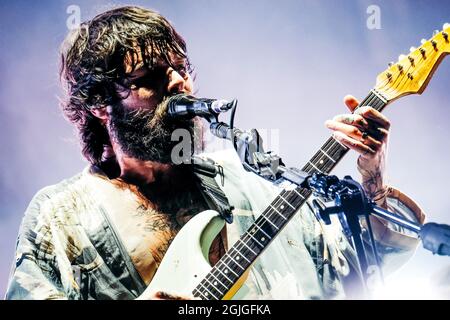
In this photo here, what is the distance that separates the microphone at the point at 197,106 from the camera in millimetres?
1250

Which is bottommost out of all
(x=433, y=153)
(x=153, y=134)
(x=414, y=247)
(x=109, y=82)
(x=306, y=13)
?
(x=414, y=247)

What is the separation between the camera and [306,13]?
2195 millimetres

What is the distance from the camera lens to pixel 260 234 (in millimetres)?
1812

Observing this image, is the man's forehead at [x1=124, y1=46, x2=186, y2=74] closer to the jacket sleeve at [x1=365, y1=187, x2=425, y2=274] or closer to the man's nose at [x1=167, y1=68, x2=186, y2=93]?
the man's nose at [x1=167, y1=68, x2=186, y2=93]

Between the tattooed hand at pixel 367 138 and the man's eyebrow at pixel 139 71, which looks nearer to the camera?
the tattooed hand at pixel 367 138

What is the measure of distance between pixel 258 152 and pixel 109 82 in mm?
948

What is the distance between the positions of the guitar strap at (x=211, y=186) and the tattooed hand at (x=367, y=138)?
0.45 meters

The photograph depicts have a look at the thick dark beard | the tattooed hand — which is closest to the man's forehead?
the thick dark beard

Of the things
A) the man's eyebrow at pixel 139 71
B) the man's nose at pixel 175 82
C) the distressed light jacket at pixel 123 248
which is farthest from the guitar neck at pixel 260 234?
the man's eyebrow at pixel 139 71

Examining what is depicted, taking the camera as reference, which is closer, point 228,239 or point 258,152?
point 258,152

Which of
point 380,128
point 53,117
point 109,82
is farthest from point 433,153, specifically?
point 53,117

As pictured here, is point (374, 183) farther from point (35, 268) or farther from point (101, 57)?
point (35, 268)

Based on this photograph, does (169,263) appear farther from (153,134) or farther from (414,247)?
(414,247)

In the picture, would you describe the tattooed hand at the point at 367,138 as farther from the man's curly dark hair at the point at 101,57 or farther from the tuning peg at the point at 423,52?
the man's curly dark hair at the point at 101,57
